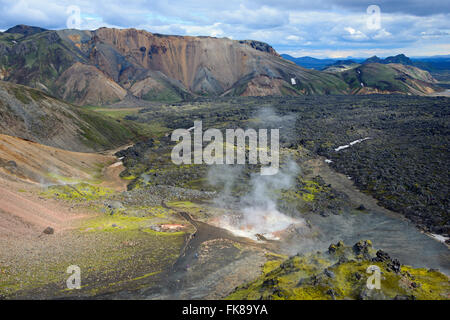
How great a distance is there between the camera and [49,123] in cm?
11881

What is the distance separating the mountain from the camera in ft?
366

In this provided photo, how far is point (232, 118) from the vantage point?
603 ft

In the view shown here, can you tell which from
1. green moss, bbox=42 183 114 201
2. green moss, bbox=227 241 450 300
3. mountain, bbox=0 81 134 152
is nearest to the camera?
green moss, bbox=227 241 450 300

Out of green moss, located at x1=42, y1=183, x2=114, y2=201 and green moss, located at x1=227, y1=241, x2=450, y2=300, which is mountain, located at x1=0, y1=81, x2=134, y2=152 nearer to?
green moss, located at x1=42, y1=183, x2=114, y2=201

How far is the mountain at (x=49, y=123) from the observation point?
366 feet

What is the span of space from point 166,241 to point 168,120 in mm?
146312

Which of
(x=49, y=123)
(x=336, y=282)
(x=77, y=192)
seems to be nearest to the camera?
(x=336, y=282)

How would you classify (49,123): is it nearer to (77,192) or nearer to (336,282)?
(77,192)

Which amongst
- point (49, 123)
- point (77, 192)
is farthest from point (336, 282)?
point (49, 123)

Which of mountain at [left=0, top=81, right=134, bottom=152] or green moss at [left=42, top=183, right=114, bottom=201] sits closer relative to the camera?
green moss at [left=42, top=183, right=114, bottom=201]

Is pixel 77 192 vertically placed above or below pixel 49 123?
below

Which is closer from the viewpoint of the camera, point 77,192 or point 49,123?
point 77,192

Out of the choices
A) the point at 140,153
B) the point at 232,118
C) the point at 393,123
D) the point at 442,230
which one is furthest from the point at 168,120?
the point at 442,230

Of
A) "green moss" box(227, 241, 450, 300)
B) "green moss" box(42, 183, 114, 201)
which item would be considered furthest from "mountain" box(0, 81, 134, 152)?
"green moss" box(227, 241, 450, 300)
